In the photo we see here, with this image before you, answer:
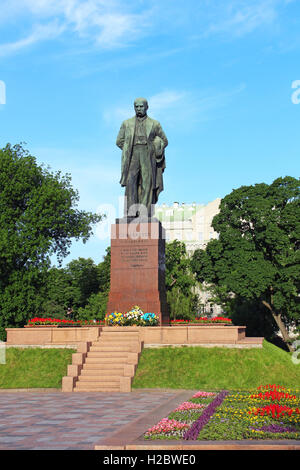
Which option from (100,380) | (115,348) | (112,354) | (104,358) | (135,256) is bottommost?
(100,380)

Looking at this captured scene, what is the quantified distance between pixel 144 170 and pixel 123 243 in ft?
11.3

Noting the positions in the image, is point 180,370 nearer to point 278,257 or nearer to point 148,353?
point 148,353

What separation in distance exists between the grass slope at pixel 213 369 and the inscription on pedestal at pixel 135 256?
3801mm

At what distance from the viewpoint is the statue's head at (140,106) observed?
76.5 ft

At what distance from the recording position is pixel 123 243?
21859 millimetres

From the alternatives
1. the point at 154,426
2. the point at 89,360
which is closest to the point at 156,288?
A: the point at 89,360

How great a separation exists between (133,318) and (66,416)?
9.00 metres

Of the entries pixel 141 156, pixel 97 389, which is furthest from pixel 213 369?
pixel 141 156

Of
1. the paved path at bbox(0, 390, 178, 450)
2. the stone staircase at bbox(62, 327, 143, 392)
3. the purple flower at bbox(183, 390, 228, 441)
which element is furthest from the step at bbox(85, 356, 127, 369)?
the purple flower at bbox(183, 390, 228, 441)

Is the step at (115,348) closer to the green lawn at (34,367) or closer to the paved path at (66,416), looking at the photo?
the green lawn at (34,367)

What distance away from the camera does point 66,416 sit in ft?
37.6

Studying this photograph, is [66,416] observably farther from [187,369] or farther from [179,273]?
[179,273]

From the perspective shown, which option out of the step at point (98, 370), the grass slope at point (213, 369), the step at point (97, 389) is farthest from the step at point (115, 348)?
the step at point (97, 389)

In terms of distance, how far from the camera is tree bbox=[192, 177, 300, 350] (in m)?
39.8
